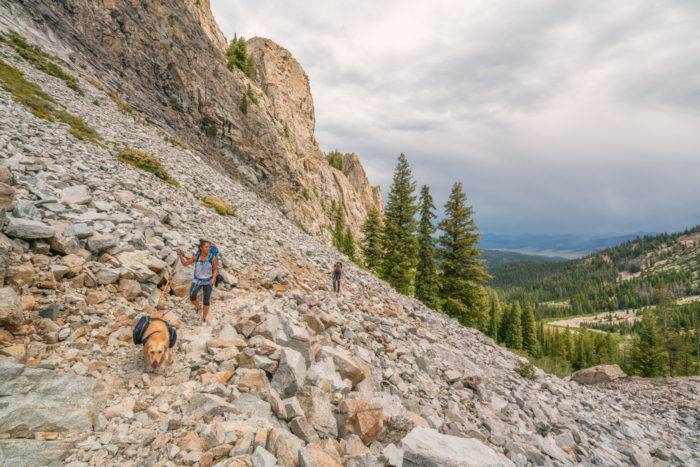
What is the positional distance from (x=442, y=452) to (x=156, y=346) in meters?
5.87

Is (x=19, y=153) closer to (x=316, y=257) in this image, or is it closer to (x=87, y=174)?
(x=87, y=174)

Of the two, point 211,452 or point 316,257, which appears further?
point 316,257

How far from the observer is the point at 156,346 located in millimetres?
6191

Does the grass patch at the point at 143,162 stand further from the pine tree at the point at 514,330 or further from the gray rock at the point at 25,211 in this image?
the pine tree at the point at 514,330

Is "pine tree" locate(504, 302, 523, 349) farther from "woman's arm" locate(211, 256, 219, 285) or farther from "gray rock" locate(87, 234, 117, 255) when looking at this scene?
"gray rock" locate(87, 234, 117, 255)

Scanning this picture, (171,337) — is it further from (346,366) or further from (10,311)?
(346,366)

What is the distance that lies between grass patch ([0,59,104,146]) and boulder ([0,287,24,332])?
15.2m

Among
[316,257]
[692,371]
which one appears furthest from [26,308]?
[692,371]

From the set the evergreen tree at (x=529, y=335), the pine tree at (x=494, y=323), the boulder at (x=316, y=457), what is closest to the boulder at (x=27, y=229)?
the boulder at (x=316, y=457)

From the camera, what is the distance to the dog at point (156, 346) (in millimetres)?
6078

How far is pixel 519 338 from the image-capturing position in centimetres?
7088

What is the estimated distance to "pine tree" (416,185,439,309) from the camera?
112ft

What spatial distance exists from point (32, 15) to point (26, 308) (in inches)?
1619

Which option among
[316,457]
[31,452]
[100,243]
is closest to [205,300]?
[100,243]
